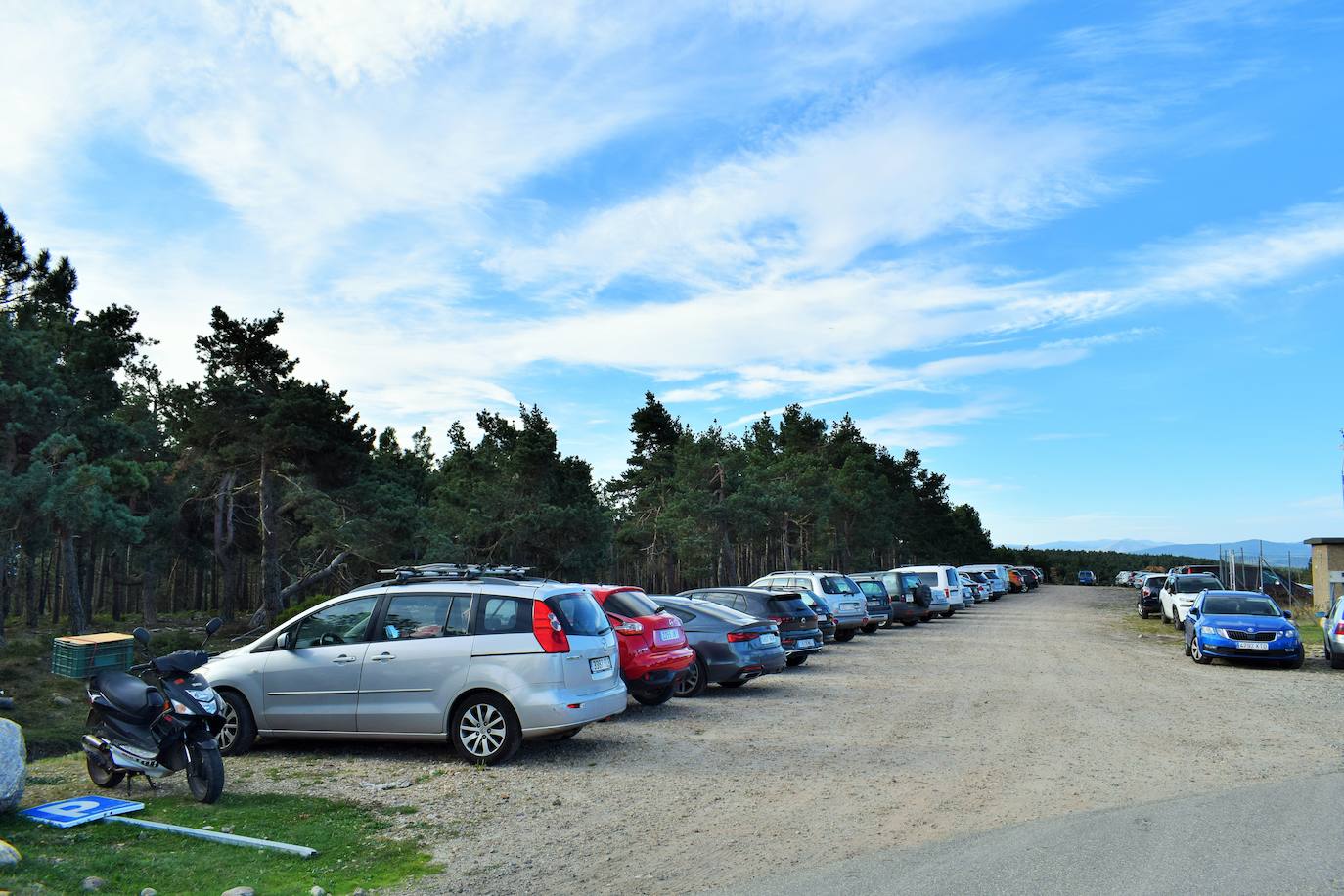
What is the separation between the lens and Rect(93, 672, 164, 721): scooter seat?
7.32 meters

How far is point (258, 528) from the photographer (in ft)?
138

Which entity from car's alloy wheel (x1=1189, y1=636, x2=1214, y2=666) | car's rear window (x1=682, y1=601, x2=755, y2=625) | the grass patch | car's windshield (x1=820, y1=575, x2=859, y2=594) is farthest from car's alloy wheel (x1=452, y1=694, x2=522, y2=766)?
car's windshield (x1=820, y1=575, x2=859, y2=594)

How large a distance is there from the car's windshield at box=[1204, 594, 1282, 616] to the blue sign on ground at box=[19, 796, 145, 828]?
18.8 m

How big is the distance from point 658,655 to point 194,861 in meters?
6.93

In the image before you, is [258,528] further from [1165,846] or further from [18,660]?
[1165,846]

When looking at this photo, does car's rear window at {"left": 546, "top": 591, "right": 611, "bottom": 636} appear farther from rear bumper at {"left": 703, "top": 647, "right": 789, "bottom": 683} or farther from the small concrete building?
the small concrete building

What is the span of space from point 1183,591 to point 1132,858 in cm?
2711

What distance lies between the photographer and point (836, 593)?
79.4 feet

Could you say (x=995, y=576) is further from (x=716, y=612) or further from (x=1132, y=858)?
(x=1132, y=858)

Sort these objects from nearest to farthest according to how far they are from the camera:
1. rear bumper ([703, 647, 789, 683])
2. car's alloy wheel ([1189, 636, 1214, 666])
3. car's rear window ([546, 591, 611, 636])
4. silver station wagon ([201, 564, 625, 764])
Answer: silver station wagon ([201, 564, 625, 764]) → car's rear window ([546, 591, 611, 636]) → rear bumper ([703, 647, 789, 683]) → car's alloy wheel ([1189, 636, 1214, 666])

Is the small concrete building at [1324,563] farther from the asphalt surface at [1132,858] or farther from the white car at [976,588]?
the asphalt surface at [1132,858]

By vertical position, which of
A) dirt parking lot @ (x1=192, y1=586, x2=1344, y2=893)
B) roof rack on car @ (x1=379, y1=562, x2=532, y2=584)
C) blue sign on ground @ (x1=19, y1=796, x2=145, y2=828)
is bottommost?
dirt parking lot @ (x1=192, y1=586, x2=1344, y2=893)

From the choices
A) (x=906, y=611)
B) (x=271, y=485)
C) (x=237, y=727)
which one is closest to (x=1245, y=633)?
(x=906, y=611)

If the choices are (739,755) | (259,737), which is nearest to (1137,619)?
(739,755)
